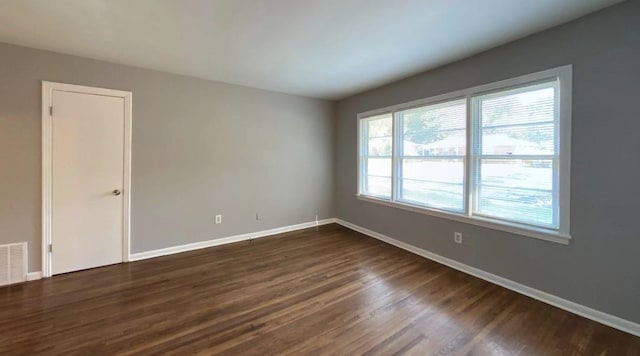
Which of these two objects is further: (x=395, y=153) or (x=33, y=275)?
(x=395, y=153)

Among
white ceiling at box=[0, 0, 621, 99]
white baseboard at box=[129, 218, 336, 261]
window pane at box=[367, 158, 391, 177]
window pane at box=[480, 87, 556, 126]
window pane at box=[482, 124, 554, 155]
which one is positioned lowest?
white baseboard at box=[129, 218, 336, 261]

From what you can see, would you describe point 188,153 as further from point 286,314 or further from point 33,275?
point 286,314

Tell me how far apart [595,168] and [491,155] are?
847 mm

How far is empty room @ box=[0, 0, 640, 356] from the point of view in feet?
6.77

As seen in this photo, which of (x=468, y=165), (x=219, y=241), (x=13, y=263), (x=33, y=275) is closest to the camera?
(x=13, y=263)

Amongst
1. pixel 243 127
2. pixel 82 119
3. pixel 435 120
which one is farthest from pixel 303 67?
pixel 82 119

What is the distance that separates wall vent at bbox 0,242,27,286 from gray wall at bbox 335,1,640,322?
5.17 metres

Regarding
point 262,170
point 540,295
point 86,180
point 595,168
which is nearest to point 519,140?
point 595,168

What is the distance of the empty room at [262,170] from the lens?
2064 millimetres

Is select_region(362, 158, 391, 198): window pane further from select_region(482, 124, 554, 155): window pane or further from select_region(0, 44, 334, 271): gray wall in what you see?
select_region(482, 124, 554, 155): window pane

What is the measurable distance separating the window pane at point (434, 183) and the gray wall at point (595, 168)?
26.0 inches

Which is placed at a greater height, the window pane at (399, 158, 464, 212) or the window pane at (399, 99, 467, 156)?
the window pane at (399, 99, 467, 156)

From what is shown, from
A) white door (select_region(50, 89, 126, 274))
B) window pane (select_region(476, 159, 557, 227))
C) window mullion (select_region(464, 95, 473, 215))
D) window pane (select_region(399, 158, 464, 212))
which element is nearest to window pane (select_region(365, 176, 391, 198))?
window pane (select_region(399, 158, 464, 212))

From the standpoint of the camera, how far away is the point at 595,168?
2215 millimetres
